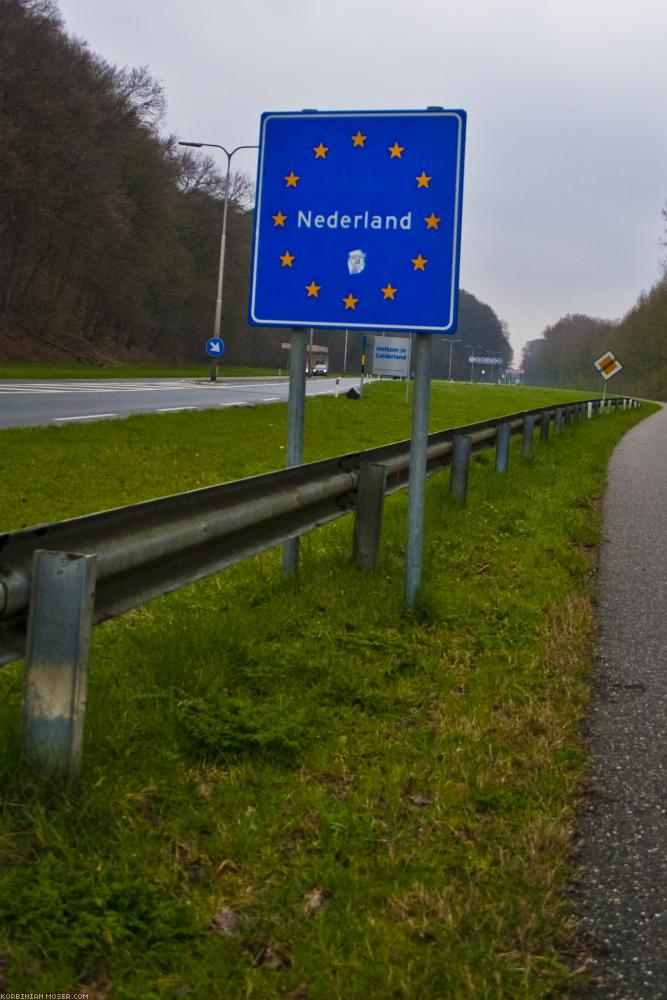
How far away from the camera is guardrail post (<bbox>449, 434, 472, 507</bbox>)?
10352 millimetres

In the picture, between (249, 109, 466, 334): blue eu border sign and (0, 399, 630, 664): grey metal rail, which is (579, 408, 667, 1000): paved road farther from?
(249, 109, 466, 334): blue eu border sign

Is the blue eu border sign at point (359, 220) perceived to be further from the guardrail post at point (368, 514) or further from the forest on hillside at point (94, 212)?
the forest on hillside at point (94, 212)

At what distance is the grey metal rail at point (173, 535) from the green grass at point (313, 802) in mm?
421

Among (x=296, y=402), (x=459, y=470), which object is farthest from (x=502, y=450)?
(x=296, y=402)

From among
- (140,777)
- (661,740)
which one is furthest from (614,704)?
(140,777)

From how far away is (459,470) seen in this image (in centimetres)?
1037

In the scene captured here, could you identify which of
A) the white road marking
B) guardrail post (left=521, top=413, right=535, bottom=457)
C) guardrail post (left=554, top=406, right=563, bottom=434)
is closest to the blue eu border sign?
guardrail post (left=521, top=413, right=535, bottom=457)

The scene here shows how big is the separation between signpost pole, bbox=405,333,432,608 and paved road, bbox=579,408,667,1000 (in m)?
1.04

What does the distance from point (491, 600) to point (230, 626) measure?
1882 millimetres

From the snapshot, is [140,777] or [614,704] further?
[614,704]

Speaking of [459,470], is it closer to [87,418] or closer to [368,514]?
[368,514]

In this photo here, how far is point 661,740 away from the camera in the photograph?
416 cm

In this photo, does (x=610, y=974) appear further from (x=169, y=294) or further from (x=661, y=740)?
(x=169, y=294)

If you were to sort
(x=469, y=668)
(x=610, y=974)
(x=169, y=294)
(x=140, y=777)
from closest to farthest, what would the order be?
(x=610, y=974)
(x=140, y=777)
(x=469, y=668)
(x=169, y=294)
